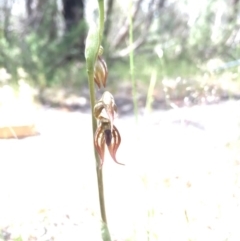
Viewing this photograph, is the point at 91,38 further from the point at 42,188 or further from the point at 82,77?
the point at 82,77

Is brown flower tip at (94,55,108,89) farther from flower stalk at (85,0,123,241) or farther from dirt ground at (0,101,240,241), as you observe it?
dirt ground at (0,101,240,241)

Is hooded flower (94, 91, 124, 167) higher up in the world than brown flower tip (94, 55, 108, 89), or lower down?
lower down

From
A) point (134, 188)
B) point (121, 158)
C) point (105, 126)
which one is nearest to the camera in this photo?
point (105, 126)

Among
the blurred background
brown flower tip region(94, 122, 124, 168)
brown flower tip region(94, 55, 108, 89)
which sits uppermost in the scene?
brown flower tip region(94, 55, 108, 89)

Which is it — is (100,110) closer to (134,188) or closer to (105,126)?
(105,126)

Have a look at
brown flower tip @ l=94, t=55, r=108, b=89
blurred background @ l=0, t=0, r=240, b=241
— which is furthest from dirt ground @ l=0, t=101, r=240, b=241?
brown flower tip @ l=94, t=55, r=108, b=89

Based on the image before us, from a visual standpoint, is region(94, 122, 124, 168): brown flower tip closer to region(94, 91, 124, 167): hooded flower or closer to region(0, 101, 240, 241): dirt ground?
region(94, 91, 124, 167): hooded flower

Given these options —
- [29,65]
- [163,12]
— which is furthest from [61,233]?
[163,12]

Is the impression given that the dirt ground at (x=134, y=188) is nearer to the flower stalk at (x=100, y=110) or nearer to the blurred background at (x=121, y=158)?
the blurred background at (x=121, y=158)

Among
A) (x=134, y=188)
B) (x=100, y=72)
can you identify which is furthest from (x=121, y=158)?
(x=100, y=72)

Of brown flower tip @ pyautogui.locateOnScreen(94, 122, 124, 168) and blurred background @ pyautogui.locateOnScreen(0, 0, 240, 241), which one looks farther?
blurred background @ pyautogui.locateOnScreen(0, 0, 240, 241)
